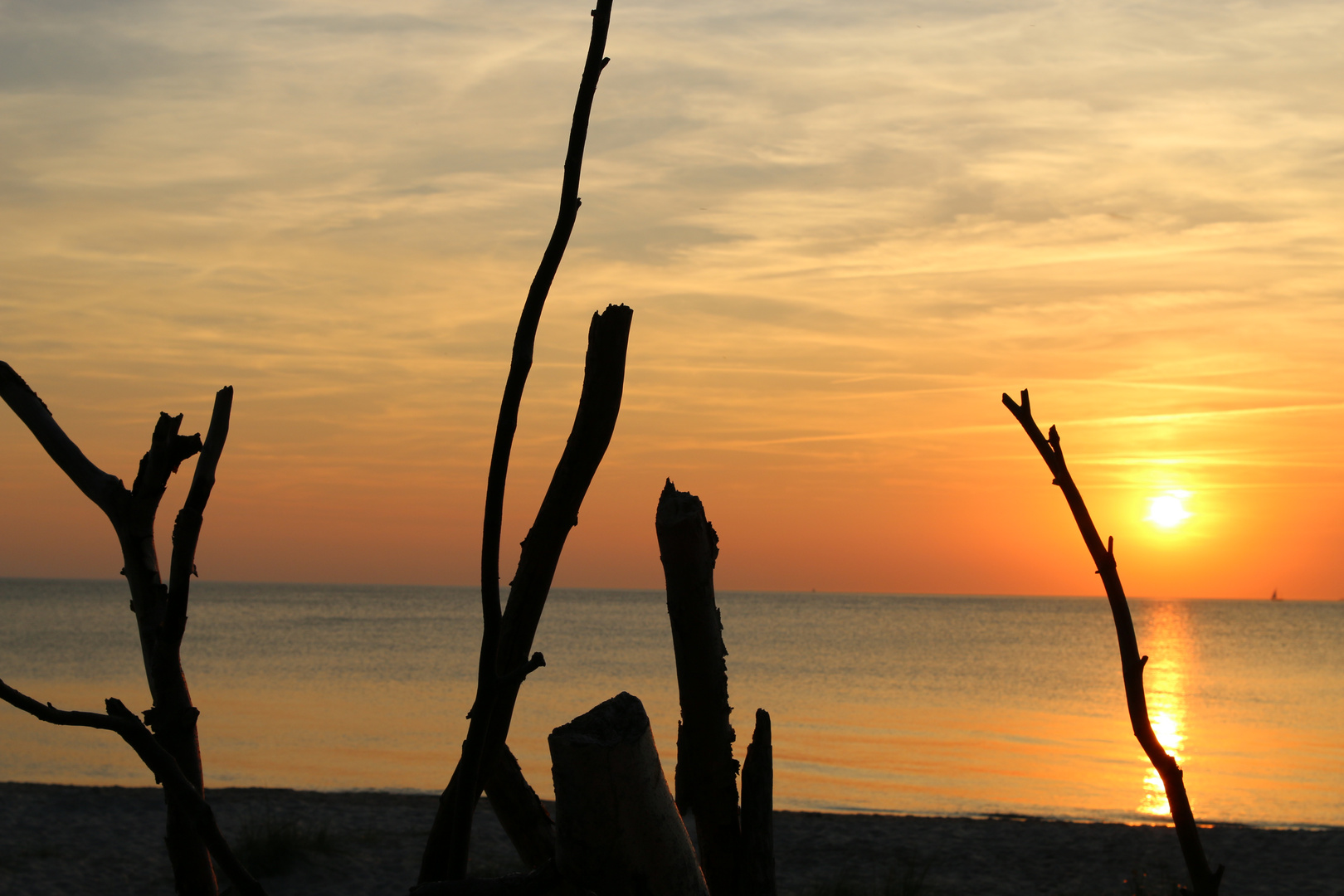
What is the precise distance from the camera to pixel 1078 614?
160000 millimetres

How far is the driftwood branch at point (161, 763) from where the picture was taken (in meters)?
1.30

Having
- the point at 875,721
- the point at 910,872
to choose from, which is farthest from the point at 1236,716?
the point at 910,872

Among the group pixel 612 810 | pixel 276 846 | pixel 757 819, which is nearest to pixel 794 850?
pixel 276 846

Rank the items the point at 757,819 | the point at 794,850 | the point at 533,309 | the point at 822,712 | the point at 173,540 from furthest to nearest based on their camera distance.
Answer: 1. the point at 822,712
2. the point at 794,850
3. the point at 757,819
4. the point at 173,540
5. the point at 533,309

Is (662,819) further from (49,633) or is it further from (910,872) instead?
(49,633)

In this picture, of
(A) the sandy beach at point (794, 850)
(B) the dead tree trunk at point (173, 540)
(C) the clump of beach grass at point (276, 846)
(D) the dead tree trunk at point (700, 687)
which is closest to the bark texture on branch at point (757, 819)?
(D) the dead tree trunk at point (700, 687)

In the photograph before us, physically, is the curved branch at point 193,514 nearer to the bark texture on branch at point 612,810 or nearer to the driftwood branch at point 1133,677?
the bark texture on branch at point 612,810

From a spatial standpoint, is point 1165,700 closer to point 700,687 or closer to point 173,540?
point 700,687

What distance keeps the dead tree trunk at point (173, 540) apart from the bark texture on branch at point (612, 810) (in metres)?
0.53

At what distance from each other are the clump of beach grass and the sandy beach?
5cm

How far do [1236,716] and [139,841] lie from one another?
120ft

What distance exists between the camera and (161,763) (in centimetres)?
134

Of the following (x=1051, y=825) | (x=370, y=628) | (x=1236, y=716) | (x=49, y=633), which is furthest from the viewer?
(x=370, y=628)

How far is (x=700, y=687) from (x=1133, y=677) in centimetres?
113
